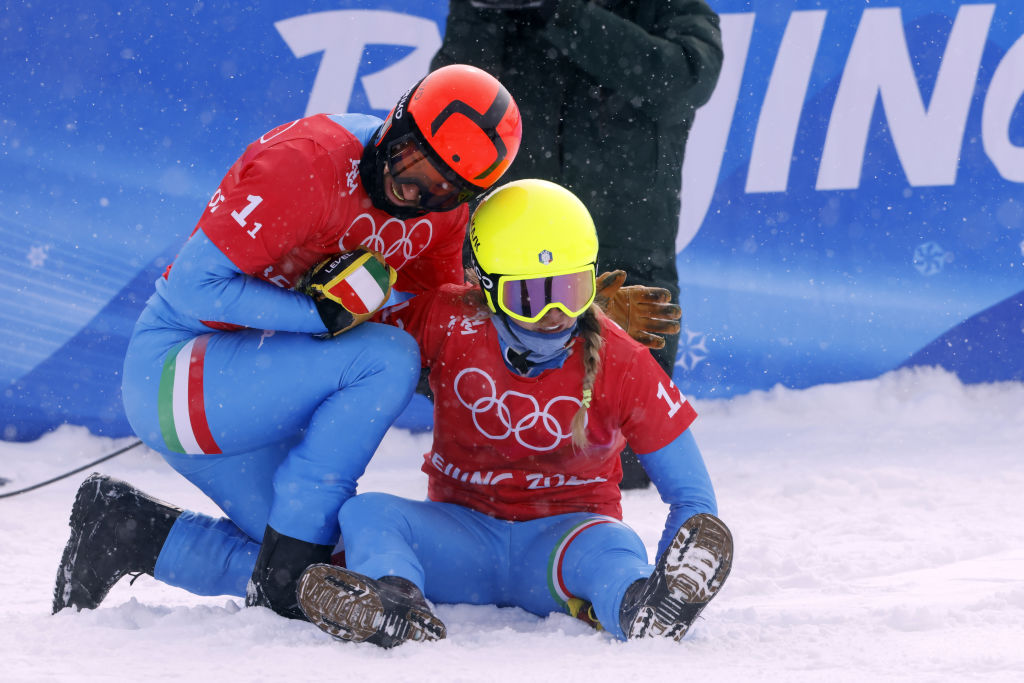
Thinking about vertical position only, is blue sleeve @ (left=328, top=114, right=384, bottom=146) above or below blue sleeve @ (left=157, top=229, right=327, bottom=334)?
above

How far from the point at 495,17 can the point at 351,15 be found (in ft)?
3.18

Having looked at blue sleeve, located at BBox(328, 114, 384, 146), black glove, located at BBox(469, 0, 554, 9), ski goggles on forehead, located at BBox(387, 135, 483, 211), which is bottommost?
ski goggles on forehead, located at BBox(387, 135, 483, 211)

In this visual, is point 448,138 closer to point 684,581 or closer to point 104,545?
point 684,581

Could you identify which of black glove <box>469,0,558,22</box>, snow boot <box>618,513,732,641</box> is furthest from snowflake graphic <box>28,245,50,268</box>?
snow boot <box>618,513,732,641</box>

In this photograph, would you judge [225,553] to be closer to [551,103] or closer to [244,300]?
[244,300]

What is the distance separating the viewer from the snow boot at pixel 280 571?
2.39 metres

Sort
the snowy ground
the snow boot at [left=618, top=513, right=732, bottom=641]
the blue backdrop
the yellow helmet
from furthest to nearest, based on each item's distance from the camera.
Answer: the blue backdrop < the yellow helmet < the snow boot at [left=618, top=513, right=732, bottom=641] < the snowy ground

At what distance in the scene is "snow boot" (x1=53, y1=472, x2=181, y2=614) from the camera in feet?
8.60

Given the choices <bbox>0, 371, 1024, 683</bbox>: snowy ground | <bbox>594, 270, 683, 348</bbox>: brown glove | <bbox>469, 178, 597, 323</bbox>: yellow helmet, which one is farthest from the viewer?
<bbox>594, 270, 683, 348</bbox>: brown glove

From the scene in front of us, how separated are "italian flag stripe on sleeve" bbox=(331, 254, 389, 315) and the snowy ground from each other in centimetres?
76

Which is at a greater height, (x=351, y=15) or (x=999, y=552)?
(x=351, y=15)

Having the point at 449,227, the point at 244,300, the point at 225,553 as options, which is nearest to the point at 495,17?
the point at 449,227

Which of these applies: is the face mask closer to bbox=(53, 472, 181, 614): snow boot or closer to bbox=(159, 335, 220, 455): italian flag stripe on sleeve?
bbox=(159, 335, 220, 455): italian flag stripe on sleeve

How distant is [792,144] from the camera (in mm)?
5105
